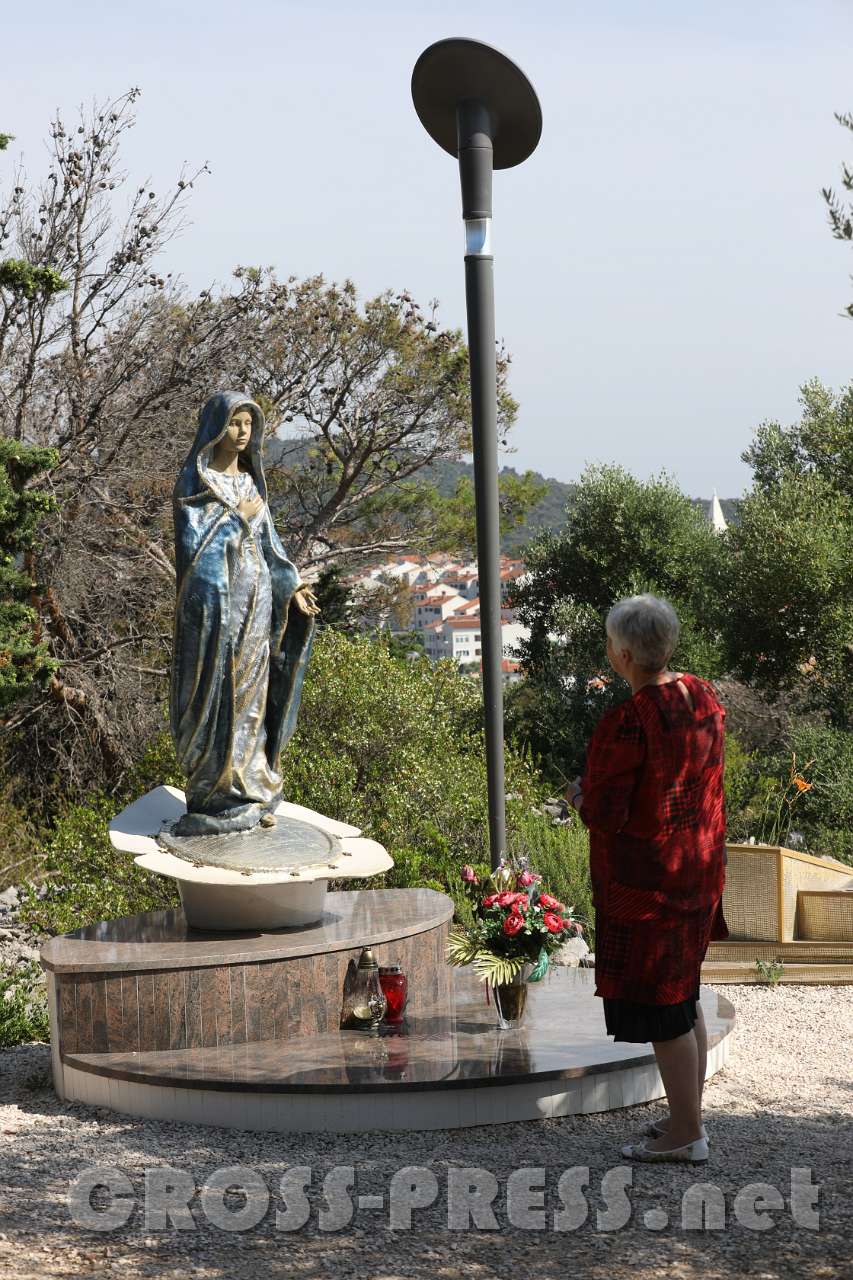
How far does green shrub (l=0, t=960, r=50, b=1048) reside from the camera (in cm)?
651

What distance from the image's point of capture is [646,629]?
4031 mm

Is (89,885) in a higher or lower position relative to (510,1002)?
higher

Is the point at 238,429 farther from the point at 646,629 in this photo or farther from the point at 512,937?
the point at 646,629

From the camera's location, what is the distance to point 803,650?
13.8m

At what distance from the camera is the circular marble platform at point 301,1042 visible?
4816mm

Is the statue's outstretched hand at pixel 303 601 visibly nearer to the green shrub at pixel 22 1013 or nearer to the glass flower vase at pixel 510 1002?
the glass flower vase at pixel 510 1002

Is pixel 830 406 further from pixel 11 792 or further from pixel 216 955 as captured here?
pixel 216 955

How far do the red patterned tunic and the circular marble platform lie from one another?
1.07 meters

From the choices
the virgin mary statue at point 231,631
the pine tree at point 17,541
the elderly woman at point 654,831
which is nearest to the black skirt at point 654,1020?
the elderly woman at point 654,831

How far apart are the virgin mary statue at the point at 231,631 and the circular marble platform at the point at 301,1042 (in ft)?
2.21

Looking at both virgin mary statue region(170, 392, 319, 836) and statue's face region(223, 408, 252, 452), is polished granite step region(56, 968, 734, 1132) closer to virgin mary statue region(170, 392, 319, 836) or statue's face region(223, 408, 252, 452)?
virgin mary statue region(170, 392, 319, 836)

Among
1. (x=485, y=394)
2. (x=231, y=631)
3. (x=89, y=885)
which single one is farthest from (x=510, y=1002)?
(x=89, y=885)

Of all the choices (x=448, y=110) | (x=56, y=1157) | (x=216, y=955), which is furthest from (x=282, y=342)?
(x=56, y=1157)

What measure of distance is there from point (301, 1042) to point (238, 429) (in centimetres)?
268
